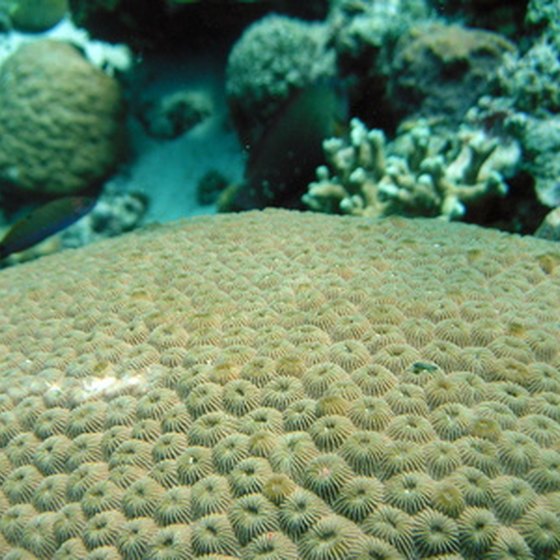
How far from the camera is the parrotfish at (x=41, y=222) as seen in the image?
4246mm

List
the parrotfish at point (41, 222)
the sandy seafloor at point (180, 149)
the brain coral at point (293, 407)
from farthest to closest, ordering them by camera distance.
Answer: the sandy seafloor at point (180, 149) < the parrotfish at point (41, 222) < the brain coral at point (293, 407)

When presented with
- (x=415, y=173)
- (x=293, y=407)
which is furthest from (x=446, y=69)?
(x=293, y=407)

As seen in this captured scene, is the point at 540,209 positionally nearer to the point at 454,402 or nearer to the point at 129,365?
the point at 454,402

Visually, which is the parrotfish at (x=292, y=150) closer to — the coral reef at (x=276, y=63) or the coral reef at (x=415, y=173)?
the coral reef at (x=415, y=173)

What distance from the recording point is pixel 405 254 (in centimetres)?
293

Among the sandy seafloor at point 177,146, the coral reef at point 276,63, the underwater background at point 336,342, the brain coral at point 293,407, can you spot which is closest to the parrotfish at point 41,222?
the underwater background at point 336,342

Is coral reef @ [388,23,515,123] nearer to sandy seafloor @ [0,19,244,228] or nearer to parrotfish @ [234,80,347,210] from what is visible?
parrotfish @ [234,80,347,210]

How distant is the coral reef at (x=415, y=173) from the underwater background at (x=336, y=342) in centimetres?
2

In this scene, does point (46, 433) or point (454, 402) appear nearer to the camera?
point (454, 402)

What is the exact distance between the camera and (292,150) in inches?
213

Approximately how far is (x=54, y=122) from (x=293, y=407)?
6424 millimetres

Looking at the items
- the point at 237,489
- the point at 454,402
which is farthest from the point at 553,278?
the point at 237,489

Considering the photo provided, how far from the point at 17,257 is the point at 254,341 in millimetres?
5568

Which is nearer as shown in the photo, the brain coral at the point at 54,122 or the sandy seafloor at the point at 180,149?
the brain coral at the point at 54,122
